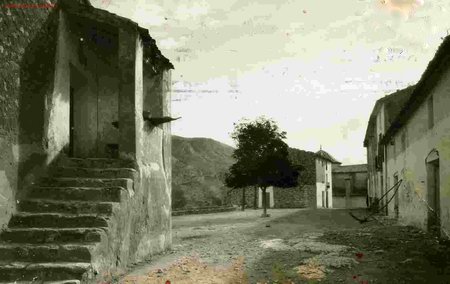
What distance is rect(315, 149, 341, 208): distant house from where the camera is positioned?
138 ft

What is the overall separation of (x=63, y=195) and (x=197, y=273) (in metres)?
2.47

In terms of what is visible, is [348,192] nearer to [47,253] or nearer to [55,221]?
[55,221]

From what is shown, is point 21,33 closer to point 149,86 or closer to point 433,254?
point 149,86

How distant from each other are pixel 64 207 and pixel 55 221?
30cm

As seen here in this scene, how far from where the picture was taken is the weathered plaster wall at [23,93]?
593 centimetres

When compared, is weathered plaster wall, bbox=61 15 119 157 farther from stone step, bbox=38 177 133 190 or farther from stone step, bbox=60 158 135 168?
stone step, bbox=38 177 133 190

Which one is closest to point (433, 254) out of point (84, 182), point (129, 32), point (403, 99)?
point (84, 182)

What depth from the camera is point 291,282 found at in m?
6.19

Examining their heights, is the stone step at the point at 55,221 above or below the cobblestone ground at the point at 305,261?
above

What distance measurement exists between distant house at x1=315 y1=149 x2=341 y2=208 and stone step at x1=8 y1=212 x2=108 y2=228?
120 ft

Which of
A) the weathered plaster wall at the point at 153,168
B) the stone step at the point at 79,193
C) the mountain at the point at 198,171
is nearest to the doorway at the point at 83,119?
the weathered plaster wall at the point at 153,168

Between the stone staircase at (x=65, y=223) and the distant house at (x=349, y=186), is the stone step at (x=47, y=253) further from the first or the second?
the distant house at (x=349, y=186)

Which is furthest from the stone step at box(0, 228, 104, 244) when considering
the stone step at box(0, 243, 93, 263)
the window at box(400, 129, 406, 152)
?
the window at box(400, 129, 406, 152)

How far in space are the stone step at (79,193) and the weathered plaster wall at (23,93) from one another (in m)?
0.28
